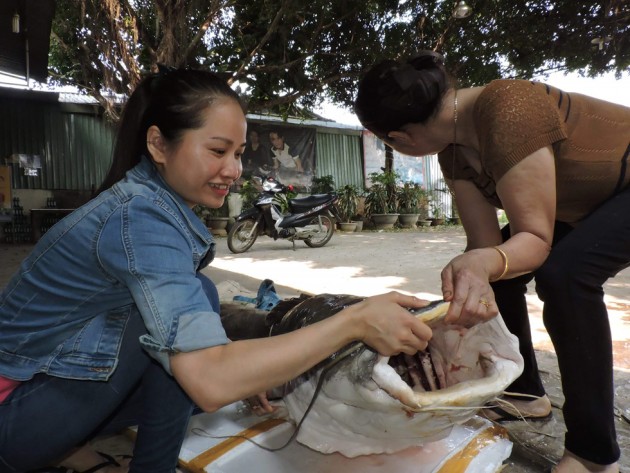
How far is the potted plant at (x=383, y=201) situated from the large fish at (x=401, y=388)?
12054 millimetres

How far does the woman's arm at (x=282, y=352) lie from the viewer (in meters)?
1.02

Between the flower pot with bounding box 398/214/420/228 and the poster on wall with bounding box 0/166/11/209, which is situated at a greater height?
the poster on wall with bounding box 0/166/11/209

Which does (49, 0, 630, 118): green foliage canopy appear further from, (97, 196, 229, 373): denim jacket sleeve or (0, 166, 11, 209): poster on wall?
(97, 196, 229, 373): denim jacket sleeve

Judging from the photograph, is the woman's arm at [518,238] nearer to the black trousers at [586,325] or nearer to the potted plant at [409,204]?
the black trousers at [586,325]

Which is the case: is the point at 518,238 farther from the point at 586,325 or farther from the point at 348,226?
the point at 348,226

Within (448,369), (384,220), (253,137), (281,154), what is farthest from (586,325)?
(281,154)

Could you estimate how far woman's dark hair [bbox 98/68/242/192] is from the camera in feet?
4.22

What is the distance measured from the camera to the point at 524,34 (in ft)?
28.8

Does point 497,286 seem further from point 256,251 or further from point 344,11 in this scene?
point 344,11

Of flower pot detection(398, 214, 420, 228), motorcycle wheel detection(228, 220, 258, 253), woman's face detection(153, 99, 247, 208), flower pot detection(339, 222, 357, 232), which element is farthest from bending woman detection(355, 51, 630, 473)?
flower pot detection(398, 214, 420, 228)

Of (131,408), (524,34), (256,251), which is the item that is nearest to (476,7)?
(524,34)

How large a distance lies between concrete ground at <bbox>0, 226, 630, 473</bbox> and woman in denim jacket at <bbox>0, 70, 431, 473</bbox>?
58cm

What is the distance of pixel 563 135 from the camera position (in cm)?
147

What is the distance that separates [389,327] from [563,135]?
0.90 metres
